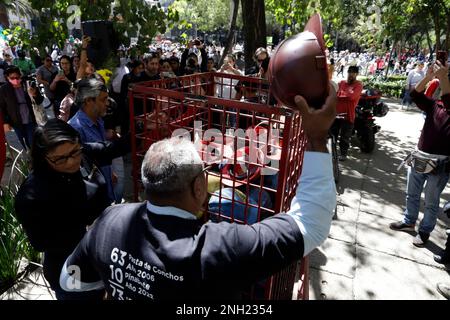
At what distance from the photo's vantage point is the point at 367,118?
711 cm

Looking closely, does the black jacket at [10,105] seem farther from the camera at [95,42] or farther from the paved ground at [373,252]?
the paved ground at [373,252]

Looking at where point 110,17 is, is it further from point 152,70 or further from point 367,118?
point 367,118

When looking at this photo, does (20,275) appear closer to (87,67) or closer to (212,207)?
(212,207)

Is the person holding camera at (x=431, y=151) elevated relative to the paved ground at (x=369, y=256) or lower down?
elevated

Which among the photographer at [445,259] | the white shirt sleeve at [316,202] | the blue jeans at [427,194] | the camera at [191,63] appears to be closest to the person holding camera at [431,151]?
the blue jeans at [427,194]

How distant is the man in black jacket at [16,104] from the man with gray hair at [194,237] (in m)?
5.10

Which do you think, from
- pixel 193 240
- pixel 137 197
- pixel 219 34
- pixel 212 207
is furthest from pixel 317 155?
pixel 219 34

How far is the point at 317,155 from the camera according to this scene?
49.5 inches

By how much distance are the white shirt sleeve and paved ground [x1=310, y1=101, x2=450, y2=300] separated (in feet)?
7.25

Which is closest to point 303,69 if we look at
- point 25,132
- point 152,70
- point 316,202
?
point 316,202

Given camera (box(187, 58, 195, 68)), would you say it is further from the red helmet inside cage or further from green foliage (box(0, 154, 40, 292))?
the red helmet inside cage

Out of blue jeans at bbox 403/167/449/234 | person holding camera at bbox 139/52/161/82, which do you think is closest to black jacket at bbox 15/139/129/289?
blue jeans at bbox 403/167/449/234

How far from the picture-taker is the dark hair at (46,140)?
2.01 meters

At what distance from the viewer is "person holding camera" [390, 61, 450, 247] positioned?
3477 millimetres
